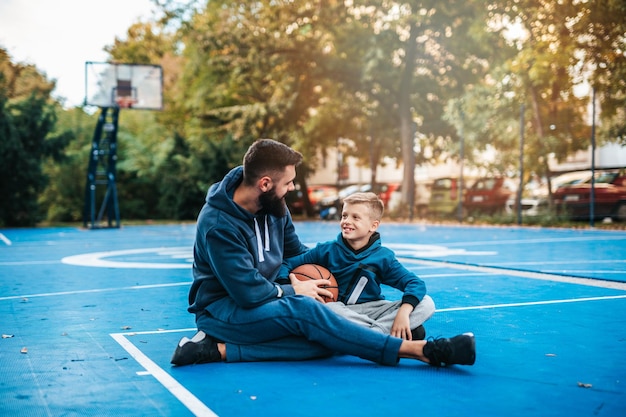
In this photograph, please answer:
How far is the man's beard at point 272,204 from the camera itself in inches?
147

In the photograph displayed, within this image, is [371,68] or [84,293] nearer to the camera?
[84,293]

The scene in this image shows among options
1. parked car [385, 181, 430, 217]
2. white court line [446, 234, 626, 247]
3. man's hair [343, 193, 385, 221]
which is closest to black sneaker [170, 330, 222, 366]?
man's hair [343, 193, 385, 221]

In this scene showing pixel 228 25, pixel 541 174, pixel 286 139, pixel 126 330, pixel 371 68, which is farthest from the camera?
pixel 286 139

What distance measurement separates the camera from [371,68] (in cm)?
2456

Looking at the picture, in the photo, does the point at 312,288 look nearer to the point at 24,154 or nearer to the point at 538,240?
the point at 538,240

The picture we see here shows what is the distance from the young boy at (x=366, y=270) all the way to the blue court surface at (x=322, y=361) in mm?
376

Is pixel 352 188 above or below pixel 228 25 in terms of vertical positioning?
below

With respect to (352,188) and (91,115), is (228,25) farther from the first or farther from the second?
(91,115)

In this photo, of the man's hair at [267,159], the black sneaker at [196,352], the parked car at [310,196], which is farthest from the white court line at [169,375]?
the parked car at [310,196]

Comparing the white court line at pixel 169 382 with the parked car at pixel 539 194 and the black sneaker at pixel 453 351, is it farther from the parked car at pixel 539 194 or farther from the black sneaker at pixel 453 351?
the parked car at pixel 539 194

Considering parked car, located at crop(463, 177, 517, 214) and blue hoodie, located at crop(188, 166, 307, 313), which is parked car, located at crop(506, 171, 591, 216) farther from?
blue hoodie, located at crop(188, 166, 307, 313)

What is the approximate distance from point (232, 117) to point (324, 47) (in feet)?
16.2

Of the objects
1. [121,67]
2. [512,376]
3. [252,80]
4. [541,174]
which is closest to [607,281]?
[512,376]

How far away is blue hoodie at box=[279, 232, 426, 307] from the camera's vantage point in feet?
13.8
